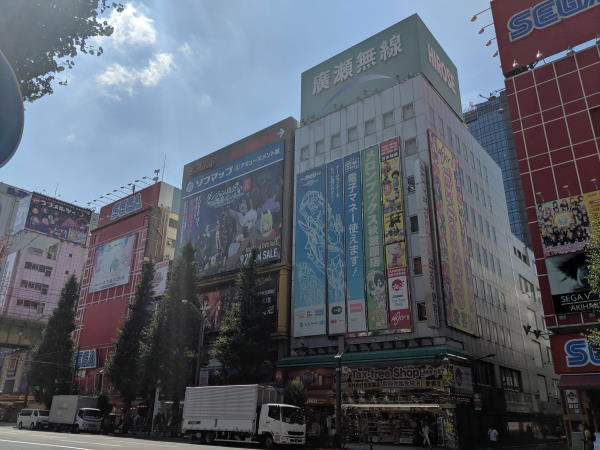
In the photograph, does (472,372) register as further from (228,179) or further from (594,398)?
(228,179)

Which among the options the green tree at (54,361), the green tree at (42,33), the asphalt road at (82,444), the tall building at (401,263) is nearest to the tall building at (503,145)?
the tall building at (401,263)

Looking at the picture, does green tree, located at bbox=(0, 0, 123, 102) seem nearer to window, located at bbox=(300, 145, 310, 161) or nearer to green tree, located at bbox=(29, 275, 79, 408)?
window, located at bbox=(300, 145, 310, 161)

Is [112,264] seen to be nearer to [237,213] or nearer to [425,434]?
[237,213]

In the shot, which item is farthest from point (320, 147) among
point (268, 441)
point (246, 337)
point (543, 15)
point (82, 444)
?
point (82, 444)

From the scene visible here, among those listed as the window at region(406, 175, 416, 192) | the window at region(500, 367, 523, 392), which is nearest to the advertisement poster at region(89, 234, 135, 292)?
the window at region(406, 175, 416, 192)

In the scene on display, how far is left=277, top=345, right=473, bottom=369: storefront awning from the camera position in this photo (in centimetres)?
2924

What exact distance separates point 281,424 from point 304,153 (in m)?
26.2

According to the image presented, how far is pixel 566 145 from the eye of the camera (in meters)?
30.0

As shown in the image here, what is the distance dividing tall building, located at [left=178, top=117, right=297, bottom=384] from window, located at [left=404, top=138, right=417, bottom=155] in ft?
38.8

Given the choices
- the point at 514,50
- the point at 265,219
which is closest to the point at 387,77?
the point at 514,50

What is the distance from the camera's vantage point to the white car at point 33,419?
40.0 metres

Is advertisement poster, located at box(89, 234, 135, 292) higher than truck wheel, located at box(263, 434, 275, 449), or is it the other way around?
advertisement poster, located at box(89, 234, 135, 292)

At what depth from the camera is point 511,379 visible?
4119cm

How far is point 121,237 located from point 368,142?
38.1 metres
